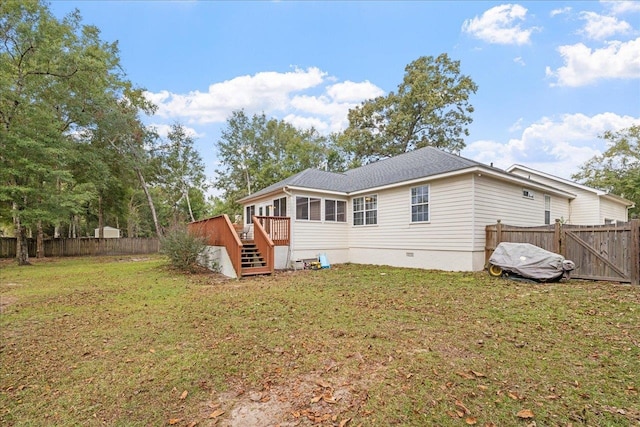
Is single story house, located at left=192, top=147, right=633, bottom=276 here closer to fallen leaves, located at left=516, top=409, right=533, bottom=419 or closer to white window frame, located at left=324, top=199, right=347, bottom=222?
white window frame, located at left=324, top=199, right=347, bottom=222

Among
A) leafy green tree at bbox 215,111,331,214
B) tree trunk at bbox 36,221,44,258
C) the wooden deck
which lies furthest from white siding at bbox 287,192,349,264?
tree trunk at bbox 36,221,44,258

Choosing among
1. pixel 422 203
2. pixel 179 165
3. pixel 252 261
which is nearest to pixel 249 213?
pixel 252 261

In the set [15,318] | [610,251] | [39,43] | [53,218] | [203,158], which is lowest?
[15,318]

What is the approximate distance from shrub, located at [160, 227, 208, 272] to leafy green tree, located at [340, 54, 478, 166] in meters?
19.8

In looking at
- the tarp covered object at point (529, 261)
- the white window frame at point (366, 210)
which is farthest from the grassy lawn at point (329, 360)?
the white window frame at point (366, 210)

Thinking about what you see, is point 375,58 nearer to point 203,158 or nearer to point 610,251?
point 610,251

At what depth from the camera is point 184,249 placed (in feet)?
35.3

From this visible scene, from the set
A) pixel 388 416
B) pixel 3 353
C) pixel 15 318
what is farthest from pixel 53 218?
pixel 388 416

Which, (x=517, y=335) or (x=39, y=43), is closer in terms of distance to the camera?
(x=517, y=335)

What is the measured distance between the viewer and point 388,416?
2.30m

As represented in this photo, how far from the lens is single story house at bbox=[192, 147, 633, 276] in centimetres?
954

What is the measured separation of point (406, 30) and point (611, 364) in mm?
14947

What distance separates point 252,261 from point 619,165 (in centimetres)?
3230

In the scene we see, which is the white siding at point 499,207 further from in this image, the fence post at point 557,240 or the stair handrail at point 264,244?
the stair handrail at point 264,244
